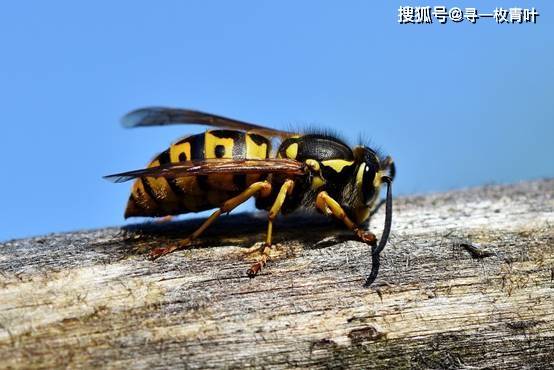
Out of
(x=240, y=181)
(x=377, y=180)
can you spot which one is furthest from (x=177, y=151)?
(x=377, y=180)

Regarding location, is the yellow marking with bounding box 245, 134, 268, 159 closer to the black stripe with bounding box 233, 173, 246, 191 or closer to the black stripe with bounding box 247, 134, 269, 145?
the black stripe with bounding box 247, 134, 269, 145

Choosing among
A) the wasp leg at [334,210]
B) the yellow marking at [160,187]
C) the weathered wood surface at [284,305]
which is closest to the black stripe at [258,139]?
the wasp leg at [334,210]

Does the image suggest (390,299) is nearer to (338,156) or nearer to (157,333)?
(157,333)

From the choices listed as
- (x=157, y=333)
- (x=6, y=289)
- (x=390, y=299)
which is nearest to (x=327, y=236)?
(x=390, y=299)

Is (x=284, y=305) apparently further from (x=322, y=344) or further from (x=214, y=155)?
(x=214, y=155)

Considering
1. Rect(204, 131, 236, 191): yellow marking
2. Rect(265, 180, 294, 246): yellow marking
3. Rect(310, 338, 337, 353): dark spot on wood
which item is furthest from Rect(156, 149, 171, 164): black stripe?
Rect(310, 338, 337, 353): dark spot on wood

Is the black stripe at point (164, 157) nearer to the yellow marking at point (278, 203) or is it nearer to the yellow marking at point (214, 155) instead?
the yellow marking at point (214, 155)

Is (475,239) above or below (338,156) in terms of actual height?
below
